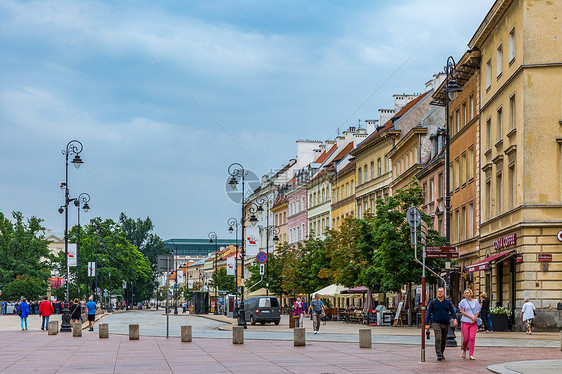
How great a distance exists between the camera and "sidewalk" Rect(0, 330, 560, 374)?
18938 millimetres

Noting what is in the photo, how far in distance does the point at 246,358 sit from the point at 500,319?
58.2 feet

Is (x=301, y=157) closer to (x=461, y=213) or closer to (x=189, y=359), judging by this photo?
(x=461, y=213)

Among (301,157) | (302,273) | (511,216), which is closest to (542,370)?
(511,216)

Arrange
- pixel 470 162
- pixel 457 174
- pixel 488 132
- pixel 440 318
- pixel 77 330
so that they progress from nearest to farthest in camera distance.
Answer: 1. pixel 440 318
2. pixel 77 330
3. pixel 488 132
4. pixel 470 162
5. pixel 457 174

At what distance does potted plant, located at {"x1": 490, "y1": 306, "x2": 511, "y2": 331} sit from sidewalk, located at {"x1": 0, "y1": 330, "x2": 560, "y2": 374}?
415 inches

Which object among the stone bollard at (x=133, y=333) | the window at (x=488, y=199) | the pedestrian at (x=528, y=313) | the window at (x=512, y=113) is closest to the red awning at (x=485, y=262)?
the window at (x=488, y=199)

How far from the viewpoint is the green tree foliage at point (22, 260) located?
110 m

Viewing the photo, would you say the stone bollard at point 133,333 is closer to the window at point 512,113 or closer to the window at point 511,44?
the window at point 512,113

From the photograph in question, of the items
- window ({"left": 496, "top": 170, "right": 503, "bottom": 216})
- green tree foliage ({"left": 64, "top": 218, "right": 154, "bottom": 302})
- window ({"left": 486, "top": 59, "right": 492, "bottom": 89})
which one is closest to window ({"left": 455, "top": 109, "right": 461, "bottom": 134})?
window ({"left": 486, "top": 59, "right": 492, "bottom": 89})

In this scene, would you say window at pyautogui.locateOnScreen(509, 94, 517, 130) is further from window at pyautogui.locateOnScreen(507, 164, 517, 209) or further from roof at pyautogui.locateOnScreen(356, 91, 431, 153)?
roof at pyautogui.locateOnScreen(356, 91, 431, 153)

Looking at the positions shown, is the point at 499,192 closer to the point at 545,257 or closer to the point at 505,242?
the point at 505,242

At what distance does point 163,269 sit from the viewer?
3372 centimetres

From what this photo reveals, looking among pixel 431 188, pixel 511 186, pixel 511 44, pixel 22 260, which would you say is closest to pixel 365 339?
pixel 511 186

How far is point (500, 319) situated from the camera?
37375mm
